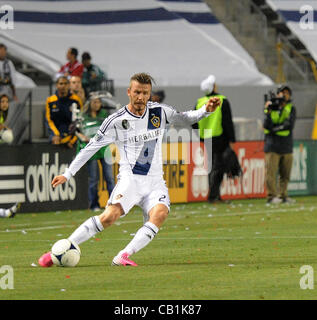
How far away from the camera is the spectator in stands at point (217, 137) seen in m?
21.3

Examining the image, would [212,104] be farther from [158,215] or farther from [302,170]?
[302,170]

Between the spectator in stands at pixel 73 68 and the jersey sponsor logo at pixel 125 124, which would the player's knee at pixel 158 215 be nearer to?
the jersey sponsor logo at pixel 125 124

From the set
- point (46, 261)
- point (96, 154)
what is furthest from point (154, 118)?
point (96, 154)

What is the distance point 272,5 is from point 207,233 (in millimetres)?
18057

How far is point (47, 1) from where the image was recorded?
1198 inches

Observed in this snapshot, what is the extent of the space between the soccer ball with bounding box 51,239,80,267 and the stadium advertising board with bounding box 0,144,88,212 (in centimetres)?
712

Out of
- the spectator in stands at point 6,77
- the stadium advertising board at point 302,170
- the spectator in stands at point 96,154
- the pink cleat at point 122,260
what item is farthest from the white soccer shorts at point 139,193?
the stadium advertising board at point 302,170

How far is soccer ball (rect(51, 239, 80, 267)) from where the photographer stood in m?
11.7

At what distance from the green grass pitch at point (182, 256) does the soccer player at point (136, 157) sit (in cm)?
45

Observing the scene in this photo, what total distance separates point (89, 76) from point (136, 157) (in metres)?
11.7

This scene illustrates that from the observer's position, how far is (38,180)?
1933cm

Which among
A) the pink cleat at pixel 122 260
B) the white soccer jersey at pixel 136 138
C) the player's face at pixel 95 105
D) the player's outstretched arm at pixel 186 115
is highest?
the player's face at pixel 95 105

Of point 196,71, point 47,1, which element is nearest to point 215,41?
point 196,71
